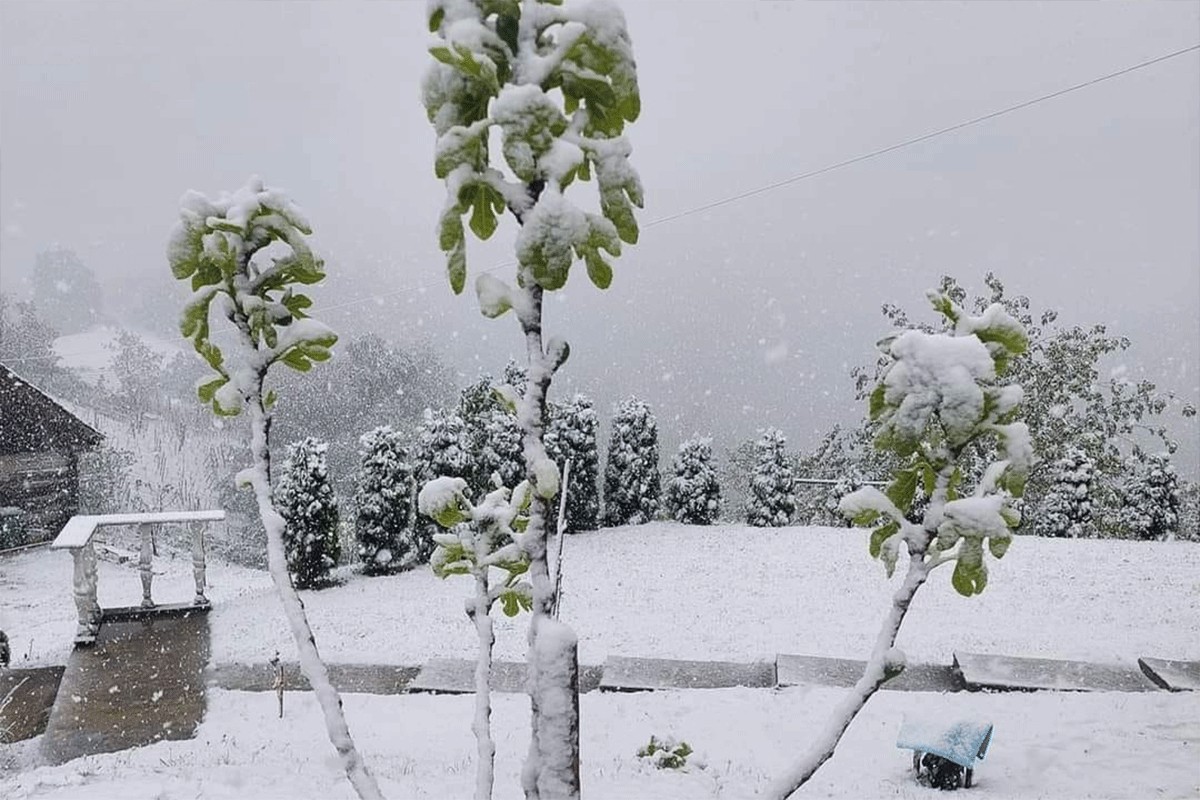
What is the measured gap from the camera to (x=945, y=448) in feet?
2.90

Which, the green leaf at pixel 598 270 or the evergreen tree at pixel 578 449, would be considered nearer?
the green leaf at pixel 598 270

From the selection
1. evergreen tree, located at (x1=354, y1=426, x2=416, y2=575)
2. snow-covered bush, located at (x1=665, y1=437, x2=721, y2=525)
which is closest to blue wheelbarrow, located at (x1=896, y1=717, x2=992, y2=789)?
evergreen tree, located at (x1=354, y1=426, x2=416, y2=575)

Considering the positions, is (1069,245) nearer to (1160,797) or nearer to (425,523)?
(425,523)

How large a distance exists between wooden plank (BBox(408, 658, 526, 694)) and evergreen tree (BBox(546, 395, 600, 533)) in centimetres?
575

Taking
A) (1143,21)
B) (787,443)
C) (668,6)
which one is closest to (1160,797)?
(787,443)

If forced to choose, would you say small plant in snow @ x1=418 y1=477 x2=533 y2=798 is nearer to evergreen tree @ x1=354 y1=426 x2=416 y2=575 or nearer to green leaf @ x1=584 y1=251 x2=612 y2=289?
green leaf @ x1=584 y1=251 x2=612 y2=289

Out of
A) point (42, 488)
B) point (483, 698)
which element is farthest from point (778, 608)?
point (42, 488)

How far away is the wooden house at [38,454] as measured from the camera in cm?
1451

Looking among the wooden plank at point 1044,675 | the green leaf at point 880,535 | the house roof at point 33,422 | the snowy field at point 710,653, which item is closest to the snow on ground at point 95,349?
the house roof at point 33,422

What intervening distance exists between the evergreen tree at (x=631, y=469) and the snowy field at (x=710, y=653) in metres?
0.65

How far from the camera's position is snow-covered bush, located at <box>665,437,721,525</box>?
1377 centimetres

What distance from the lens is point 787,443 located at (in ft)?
46.8

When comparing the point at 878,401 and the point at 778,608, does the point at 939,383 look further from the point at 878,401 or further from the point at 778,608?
the point at 778,608

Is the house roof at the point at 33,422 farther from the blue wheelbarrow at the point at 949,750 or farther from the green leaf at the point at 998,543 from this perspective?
the green leaf at the point at 998,543
